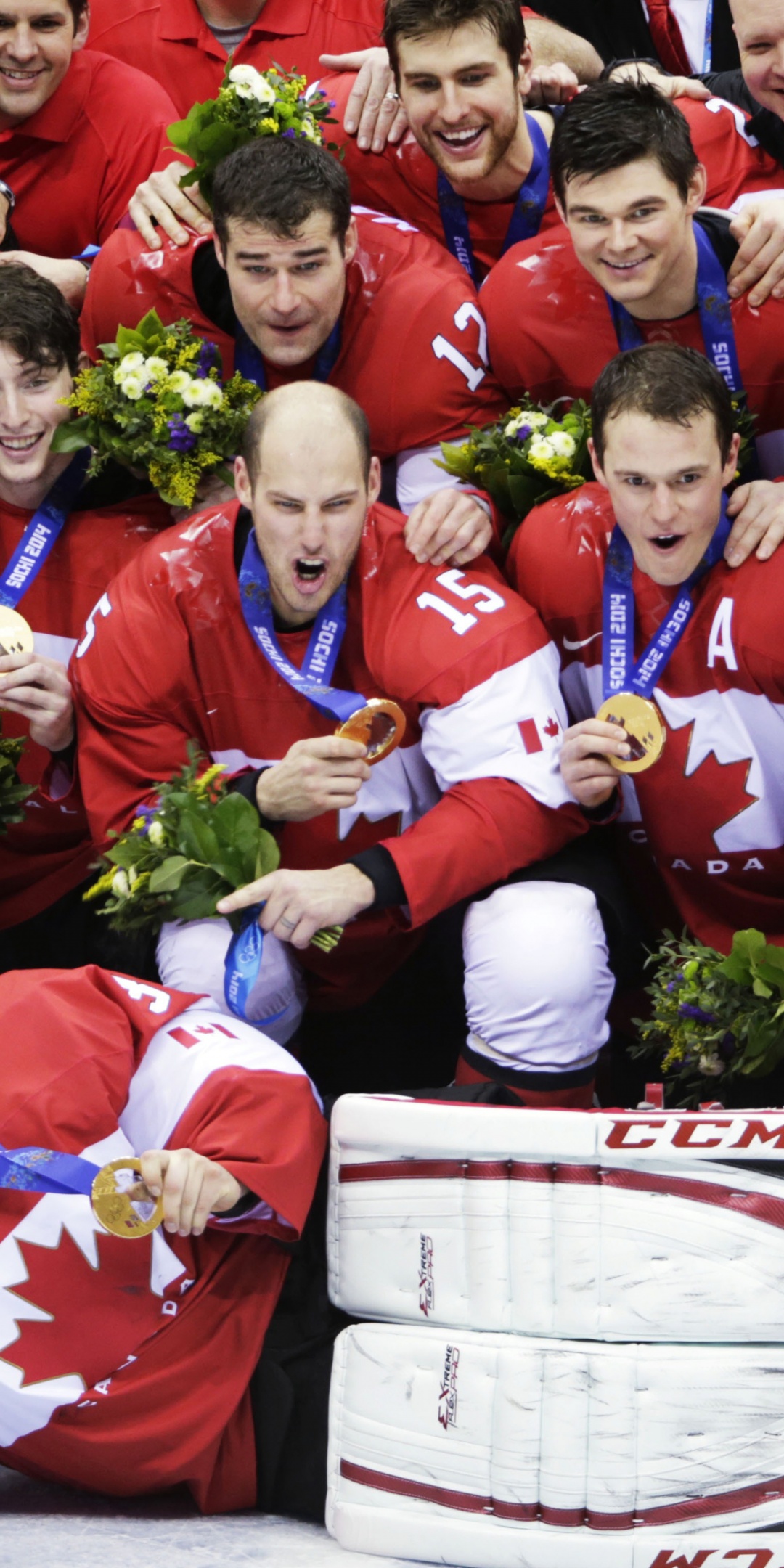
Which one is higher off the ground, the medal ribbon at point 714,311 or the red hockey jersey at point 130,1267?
the medal ribbon at point 714,311

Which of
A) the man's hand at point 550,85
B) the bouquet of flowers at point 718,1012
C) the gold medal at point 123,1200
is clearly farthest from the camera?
the man's hand at point 550,85

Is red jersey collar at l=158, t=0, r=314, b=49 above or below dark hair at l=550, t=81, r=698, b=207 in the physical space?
above

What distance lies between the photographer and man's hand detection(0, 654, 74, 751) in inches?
137

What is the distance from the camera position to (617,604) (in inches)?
132

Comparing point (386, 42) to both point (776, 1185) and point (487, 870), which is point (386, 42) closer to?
point (487, 870)

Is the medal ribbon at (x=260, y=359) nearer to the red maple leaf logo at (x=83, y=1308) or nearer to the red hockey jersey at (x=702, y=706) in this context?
the red hockey jersey at (x=702, y=706)

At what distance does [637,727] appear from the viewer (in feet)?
10.6

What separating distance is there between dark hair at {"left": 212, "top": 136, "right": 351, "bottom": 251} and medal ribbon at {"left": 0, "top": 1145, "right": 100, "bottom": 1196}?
6.26ft

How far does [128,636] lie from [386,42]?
144 cm

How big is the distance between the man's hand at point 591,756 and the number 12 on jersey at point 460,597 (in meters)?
0.28

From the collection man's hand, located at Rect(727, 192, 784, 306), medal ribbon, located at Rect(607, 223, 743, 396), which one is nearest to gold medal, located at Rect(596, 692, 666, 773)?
medal ribbon, located at Rect(607, 223, 743, 396)

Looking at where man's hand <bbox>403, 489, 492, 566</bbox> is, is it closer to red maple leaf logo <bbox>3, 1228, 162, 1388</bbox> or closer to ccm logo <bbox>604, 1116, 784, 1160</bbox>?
ccm logo <bbox>604, 1116, 784, 1160</bbox>

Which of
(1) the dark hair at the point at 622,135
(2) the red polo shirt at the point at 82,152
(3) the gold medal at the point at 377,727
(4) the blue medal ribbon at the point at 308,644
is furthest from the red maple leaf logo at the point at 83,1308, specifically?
(2) the red polo shirt at the point at 82,152

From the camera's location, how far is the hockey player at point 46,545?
12.4ft
